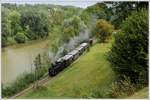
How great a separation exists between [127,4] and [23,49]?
107 cm

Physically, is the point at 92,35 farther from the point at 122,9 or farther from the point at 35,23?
the point at 35,23

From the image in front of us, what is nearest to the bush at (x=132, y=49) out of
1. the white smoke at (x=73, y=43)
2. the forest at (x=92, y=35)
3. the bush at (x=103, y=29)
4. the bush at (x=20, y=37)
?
the forest at (x=92, y=35)

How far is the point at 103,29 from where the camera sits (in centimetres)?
395

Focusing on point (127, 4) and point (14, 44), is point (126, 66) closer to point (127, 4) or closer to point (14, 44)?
point (127, 4)

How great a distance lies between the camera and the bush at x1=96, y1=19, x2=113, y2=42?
13.1ft

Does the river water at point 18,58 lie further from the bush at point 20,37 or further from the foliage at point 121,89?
the foliage at point 121,89

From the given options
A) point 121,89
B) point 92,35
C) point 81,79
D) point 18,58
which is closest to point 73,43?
point 92,35

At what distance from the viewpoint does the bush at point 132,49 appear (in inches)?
156

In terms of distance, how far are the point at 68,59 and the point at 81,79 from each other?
270mm

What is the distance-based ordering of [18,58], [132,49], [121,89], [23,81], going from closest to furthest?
[121,89] → [18,58] → [132,49] → [23,81]

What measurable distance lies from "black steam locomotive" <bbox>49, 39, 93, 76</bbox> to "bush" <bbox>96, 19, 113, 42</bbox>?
0.11m

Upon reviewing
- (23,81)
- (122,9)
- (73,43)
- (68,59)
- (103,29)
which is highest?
(122,9)

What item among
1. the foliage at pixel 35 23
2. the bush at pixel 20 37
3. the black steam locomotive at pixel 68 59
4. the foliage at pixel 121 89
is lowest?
the foliage at pixel 121 89

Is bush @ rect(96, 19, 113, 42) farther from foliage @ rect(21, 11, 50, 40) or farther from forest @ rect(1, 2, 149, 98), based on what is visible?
foliage @ rect(21, 11, 50, 40)
